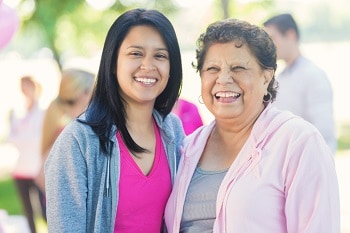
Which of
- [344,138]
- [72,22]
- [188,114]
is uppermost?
[72,22]

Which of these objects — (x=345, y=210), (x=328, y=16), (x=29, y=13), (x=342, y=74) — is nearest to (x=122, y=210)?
(x=345, y=210)

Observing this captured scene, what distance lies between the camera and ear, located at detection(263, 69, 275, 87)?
111 inches

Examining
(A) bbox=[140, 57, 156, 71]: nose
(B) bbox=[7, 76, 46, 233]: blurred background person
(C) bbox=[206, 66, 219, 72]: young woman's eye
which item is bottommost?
(B) bbox=[7, 76, 46, 233]: blurred background person

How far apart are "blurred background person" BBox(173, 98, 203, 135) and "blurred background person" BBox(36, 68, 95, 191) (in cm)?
131

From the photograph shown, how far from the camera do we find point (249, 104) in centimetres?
280

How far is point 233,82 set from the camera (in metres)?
2.76

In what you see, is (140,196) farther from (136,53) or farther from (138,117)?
(136,53)

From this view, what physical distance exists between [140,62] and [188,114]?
148cm

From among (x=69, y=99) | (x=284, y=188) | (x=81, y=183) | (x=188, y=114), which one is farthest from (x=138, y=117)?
(x=69, y=99)

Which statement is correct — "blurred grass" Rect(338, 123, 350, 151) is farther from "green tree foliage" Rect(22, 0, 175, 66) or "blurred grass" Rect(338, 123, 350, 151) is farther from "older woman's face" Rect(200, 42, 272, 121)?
"older woman's face" Rect(200, 42, 272, 121)

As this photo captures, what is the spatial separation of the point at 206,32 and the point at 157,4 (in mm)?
8294

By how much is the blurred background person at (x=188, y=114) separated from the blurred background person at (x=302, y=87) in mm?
959

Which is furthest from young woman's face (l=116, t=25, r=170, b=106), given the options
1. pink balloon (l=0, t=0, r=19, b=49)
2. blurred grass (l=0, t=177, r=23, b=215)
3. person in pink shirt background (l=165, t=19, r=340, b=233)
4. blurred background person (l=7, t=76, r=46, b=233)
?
blurred grass (l=0, t=177, r=23, b=215)

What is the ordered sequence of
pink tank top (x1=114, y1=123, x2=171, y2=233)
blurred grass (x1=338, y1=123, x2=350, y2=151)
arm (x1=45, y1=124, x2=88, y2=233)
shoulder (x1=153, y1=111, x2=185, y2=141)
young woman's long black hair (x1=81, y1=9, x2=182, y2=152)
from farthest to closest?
blurred grass (x1=338, y1=123, x2=350, y2=151) < shoulder (x1=153, y1=111, x2=185, y2=141) < young woman's long black hair (x1=81, y1=9, x2=182, y2=152) < pink tank top (x1=114, y1=123, x2=171, y2=233) < arm (x1=45, y1=124, x2=88, y2=233)
